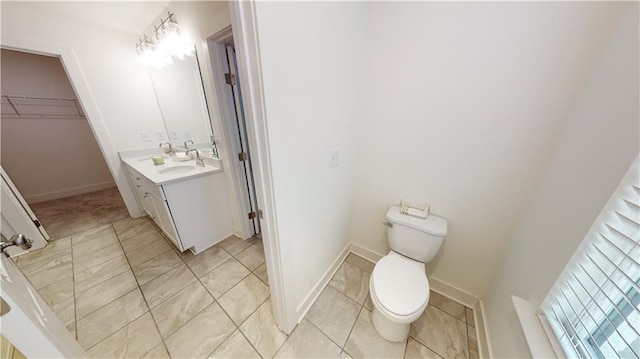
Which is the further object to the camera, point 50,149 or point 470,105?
point 50,149

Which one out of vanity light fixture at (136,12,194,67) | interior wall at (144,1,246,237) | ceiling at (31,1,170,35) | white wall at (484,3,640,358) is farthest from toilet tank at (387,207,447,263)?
ceiling at (31,1,170,35)

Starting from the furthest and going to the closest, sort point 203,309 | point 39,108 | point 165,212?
1. point 39,108
2. point 165,212
3. point 203,309

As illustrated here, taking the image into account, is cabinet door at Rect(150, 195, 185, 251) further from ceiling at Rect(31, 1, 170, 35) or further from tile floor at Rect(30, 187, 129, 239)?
ceiling at Rect(31, 1, 170, 35)

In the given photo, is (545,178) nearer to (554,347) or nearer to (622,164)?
(622,164)

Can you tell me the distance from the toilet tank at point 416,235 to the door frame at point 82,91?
121 inches

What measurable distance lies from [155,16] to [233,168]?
1.61m

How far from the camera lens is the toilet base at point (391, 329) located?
1101 millimetres

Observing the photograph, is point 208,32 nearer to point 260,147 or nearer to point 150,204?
point 260,147

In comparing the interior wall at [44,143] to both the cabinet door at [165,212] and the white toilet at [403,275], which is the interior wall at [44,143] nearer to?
the cabinet door at [165,212]

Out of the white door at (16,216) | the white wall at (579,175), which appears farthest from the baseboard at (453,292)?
the white door at (16,216)

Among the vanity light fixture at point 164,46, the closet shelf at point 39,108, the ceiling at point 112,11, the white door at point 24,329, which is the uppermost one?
the ceiling at point 112,11

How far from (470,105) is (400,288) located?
1.14 metres

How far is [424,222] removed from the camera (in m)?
1.25

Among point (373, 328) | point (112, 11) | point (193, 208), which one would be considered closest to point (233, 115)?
point (193, 208)
